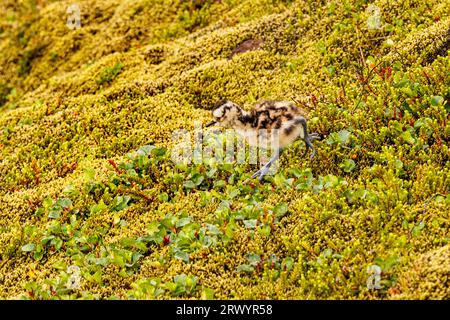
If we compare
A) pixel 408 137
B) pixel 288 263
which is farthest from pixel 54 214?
pixel 408 137

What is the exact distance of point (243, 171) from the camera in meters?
7.64

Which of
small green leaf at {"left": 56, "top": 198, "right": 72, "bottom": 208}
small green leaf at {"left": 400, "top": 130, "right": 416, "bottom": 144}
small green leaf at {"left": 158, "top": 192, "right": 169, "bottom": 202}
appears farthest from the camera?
small green leaf at {"left": 56, "top": 198, "right": 72, "bottom": 208}

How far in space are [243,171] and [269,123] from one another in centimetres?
76

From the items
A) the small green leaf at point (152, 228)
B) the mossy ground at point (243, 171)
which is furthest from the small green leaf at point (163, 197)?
the small green leaf at point (152, 228)

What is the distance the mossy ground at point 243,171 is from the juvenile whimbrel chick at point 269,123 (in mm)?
259

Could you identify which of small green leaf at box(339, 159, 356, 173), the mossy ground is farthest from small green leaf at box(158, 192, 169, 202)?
small green leaf at box(339, 159, 356, 173)

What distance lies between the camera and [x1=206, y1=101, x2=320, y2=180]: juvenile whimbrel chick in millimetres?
7352

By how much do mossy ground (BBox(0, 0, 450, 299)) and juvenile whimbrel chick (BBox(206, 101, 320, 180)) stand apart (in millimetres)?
259

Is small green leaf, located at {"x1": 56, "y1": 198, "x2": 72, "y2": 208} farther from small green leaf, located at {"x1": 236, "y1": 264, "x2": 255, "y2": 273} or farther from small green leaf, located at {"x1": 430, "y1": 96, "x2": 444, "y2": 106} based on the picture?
small green leaf, located at {"x1": 430, "y1": 96, "x2": 444, "y2": 106}

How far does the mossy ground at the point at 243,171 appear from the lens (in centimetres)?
609

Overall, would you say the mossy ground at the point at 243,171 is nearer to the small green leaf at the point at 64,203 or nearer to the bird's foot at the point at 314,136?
the small green leaf at the point at 64,203

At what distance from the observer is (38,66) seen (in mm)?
12547

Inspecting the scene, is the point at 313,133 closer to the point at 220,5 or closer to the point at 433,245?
the point at 433,245

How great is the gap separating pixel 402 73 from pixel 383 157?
5.62 ft
